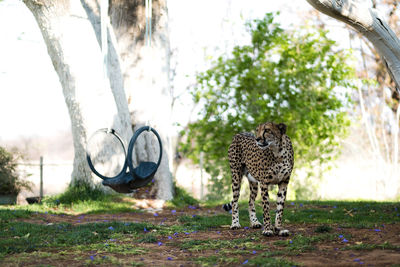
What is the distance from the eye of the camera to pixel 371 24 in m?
5.83

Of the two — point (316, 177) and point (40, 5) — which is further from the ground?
point (40, 5)

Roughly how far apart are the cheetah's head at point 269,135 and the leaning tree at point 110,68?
3.03 meters

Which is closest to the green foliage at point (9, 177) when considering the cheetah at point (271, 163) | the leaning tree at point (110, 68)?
the leaning tree at point (110, 68)

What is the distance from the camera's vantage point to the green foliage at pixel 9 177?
10656 mm

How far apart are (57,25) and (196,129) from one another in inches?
227

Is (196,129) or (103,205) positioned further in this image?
(196,129)

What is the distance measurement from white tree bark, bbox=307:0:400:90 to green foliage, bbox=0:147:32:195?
827 centimetres

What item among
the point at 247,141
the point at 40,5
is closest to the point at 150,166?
the point at 247,141

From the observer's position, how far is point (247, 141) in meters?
6.28

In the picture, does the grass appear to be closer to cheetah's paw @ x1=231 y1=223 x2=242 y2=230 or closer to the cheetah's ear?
cheetah's paw @ x1=231 y1=223 x2=242 y2=230

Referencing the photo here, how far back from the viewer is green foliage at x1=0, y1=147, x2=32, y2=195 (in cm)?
1066

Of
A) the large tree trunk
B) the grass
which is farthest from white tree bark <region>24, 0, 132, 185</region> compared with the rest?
the grass

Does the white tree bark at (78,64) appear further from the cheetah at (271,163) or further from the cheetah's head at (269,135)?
the cheetah's head at (269,135)

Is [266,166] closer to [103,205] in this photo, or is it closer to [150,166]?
[150,166]
